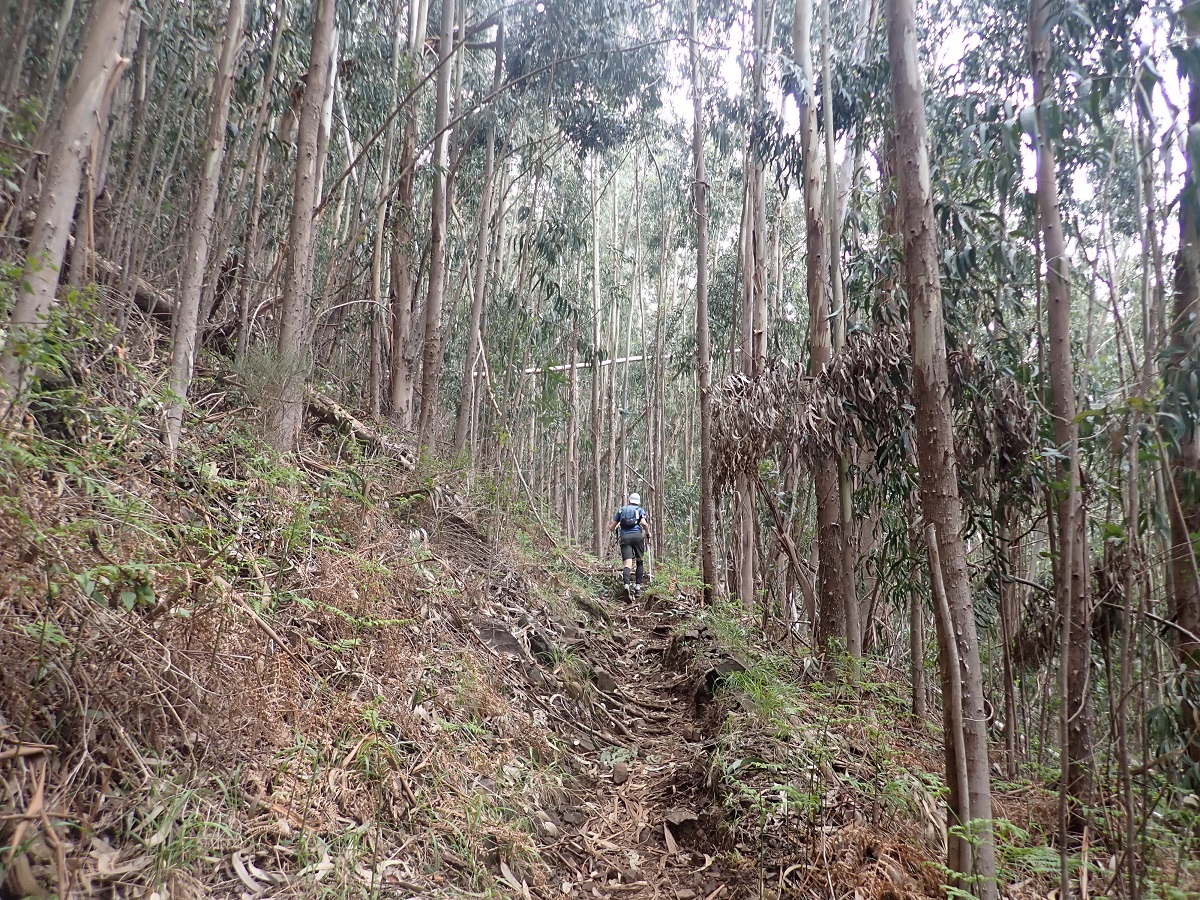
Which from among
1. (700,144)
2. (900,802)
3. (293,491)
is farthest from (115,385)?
(700,144)

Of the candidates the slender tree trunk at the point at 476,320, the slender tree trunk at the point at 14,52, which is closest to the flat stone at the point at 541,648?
the slender tree trunk at the point at 476,320

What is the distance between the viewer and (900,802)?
321 cm

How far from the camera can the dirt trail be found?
3.32 metres

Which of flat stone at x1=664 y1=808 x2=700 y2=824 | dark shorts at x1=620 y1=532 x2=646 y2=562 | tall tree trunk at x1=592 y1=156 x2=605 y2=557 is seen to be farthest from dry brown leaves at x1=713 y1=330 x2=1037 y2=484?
tall tree trunk at x1=592 y1=156 x2=605 y2=557

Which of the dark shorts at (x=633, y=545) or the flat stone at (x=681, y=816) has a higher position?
the dark shorts at (x=633, y=545)

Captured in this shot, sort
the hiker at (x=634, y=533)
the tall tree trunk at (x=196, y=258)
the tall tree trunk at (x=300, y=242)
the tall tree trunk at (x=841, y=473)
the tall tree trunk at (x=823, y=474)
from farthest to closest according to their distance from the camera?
1. the hiker at (x=634, y=533)
2. the tall tree trunk at (x=823, y=474)
3. the tall tree trunk at (x=841, y=473)
4. the tall tree trunk at (x=300, y=242)
5. the tall tree trunk at (x=196, y=258)

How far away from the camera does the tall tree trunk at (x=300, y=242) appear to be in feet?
16.9

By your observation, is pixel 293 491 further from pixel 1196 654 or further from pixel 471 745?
pixel 1196 654

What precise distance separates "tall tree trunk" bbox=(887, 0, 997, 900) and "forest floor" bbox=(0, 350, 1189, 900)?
0.59 m

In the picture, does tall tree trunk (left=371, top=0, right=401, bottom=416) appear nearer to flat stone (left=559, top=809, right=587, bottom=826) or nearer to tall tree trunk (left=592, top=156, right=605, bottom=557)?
flat stone (left=559, top=809, right=587, bottom=826)

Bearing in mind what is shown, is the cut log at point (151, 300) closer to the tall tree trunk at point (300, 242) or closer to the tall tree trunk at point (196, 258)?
the tall tree trunk at point (300, 242)

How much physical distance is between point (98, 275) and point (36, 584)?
3522 mm

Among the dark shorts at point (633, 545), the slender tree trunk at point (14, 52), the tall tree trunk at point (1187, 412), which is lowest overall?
the dark shorts at point (633, 545)

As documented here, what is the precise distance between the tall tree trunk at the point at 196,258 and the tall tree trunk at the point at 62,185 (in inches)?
43.9
